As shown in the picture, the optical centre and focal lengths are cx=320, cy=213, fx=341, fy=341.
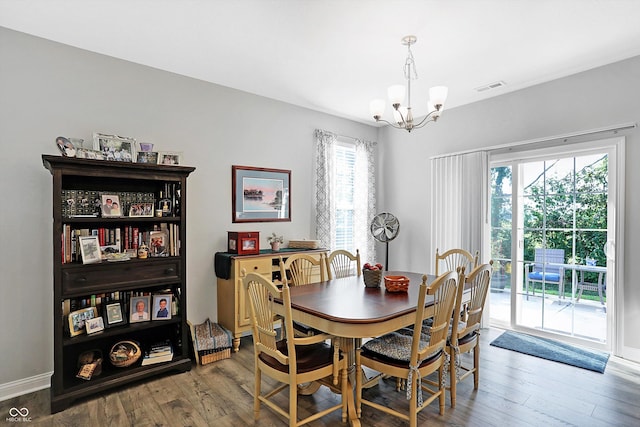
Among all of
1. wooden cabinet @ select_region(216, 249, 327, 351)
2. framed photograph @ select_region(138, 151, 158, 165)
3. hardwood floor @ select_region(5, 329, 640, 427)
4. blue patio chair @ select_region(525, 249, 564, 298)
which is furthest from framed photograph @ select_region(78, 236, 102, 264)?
blue patio chair @ select_region(525, 249, 564, 298)

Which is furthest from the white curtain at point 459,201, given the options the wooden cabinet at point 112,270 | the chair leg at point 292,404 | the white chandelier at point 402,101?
the wooden cabinet at point 112,270

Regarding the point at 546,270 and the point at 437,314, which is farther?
the point at 546,270

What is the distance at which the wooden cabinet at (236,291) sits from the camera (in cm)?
345

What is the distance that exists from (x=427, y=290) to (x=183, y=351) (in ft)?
7.35

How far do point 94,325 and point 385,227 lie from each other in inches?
140

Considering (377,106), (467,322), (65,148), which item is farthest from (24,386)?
(377,106)

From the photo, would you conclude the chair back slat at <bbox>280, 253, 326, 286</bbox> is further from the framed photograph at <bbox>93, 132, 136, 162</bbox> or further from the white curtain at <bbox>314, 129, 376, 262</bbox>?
the framed photograph at <bbox>93, 132, 136, 162</bbox>

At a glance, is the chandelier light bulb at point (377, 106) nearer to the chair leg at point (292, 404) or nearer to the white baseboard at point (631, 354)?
the chair leg at point (292, 404)

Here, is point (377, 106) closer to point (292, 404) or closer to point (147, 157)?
point (147, 157)

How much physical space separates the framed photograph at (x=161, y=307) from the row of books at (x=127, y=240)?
1.21ft

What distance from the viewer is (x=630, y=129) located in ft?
10.5

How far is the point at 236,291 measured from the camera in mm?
3445

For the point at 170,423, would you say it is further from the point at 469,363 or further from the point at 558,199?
the point at 558,199

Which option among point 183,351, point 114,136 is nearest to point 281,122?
point 114,136
